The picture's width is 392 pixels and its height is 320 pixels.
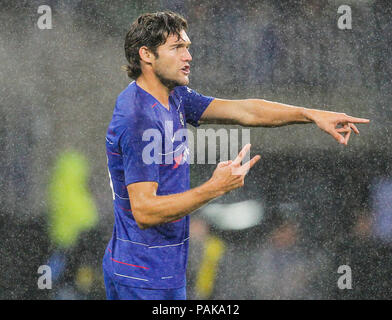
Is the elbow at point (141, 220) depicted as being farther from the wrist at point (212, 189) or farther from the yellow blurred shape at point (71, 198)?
the yellow blurred shape at point (71, 198)

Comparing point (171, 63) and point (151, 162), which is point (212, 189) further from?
point (171, 63)

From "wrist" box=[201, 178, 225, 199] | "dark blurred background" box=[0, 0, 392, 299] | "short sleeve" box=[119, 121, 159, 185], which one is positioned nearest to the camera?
"wrist" box=[201, 178, 225, 199]

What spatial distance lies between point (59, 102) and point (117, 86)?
0.42m

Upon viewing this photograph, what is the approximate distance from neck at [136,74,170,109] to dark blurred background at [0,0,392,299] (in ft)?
5.19

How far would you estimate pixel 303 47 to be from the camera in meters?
4.07

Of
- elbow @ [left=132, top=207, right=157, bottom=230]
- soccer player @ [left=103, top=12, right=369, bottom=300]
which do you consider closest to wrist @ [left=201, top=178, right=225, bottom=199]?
soccer player @ [left=103, top=12, right=369, bottom=300]

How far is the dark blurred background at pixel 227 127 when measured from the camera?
4070 millimetres

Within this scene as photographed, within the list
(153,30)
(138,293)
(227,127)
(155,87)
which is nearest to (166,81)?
(155,87)

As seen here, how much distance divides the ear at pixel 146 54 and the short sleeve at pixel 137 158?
13.0 inches

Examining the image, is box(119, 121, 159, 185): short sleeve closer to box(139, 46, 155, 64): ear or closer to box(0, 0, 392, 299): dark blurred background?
box(139, 46, 155, 64): ear

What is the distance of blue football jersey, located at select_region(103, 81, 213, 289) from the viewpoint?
7.63 ft

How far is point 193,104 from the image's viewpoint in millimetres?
2781

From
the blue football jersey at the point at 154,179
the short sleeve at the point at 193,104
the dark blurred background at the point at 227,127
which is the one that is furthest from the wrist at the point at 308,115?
the dark blurred background at the point at 227,127

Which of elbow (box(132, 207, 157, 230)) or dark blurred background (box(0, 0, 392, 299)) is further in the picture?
dark blurred background (box(0, 0, 392, 299))
